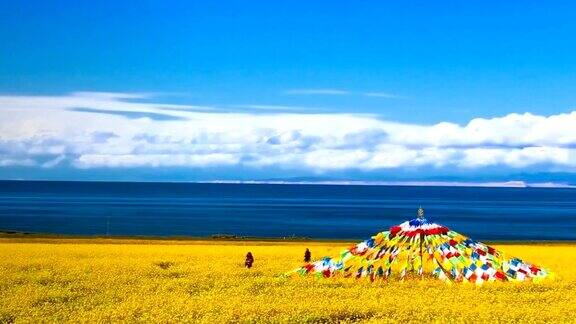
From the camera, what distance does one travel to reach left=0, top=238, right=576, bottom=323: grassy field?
26.9m

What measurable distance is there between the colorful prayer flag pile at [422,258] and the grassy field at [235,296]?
3.08 feet

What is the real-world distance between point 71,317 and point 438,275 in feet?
57.9

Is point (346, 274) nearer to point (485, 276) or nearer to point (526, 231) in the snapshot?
point (485, 276)

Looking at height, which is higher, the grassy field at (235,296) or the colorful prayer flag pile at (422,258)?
the colorful prayer flag pile at (422,258)

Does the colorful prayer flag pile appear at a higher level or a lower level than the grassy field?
higher

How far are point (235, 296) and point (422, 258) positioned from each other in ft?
34.7

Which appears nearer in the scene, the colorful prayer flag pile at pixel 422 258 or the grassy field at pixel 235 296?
the grassy field at pixel 235 296

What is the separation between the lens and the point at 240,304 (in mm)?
29031

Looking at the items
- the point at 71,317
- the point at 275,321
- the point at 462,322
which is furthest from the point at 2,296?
the point at 462,322

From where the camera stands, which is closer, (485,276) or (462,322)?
(462,322)

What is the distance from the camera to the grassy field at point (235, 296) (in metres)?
26.9

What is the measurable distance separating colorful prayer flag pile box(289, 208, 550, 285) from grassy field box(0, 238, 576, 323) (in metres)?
0.94

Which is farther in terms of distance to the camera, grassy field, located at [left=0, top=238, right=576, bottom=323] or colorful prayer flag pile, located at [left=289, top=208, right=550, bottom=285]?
colorful prayer flag pile, located at [left=289, top=208, right=550, bottom=285]

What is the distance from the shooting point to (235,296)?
31.2m
